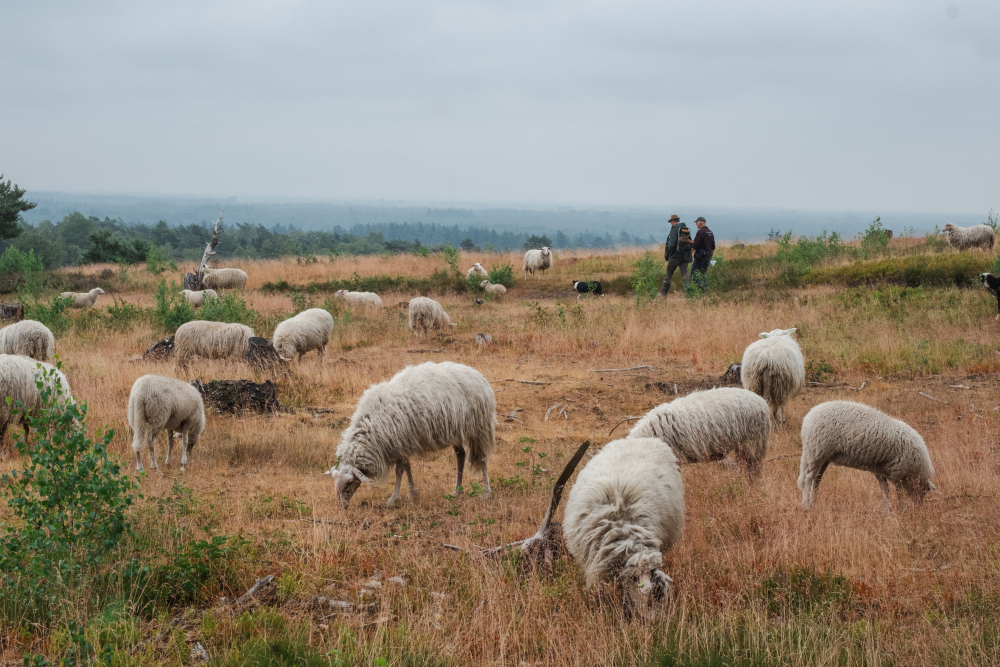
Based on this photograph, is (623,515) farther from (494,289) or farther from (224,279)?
(224,279)

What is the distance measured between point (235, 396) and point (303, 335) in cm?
390

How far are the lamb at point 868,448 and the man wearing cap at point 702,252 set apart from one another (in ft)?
43.8

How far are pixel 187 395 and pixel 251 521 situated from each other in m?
2.49

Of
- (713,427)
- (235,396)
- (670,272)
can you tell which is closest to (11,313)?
(235,396)

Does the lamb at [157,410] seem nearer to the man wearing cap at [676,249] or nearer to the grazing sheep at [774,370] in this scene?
the grazing sheep at [774,370]

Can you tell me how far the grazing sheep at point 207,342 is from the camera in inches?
520

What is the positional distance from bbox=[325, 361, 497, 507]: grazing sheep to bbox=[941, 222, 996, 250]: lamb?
22053 mm

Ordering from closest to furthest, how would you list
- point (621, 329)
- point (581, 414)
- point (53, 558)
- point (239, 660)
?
1. point (239, 660)
2. point (53, 558)
3. point (581, 414)
4. point (621, 329)

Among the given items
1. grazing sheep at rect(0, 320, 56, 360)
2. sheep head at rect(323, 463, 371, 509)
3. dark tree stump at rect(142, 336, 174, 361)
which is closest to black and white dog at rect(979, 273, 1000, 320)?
sheep head at rect(323, 463, 371, 509)

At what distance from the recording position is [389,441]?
703 cm

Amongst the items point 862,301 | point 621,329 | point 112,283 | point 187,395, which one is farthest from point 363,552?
point 112,283

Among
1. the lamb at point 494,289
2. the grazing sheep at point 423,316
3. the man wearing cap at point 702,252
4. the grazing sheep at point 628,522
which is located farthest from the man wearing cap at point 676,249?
the grazing sheep at point 628,522

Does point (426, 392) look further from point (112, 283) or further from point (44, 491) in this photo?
point (112, 283)

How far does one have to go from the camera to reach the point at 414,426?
710cm
